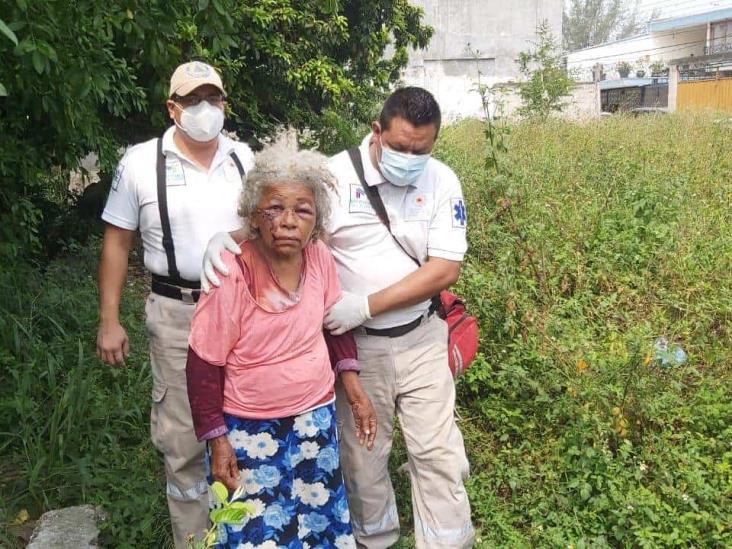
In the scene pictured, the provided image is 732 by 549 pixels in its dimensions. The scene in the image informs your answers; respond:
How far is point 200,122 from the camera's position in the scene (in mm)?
2592

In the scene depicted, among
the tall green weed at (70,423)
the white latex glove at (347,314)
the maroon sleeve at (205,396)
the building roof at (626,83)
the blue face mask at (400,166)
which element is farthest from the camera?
the building roof at (626,83)

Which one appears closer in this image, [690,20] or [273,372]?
[273,372]

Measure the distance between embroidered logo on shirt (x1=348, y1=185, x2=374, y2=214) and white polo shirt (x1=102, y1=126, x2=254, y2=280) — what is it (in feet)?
1.24

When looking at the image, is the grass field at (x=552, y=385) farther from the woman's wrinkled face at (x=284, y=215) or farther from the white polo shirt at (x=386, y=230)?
the woman's wrinkled face at (x=284, y=215)

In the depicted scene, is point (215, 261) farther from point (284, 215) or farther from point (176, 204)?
point (176, 204)

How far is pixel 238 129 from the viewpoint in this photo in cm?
818

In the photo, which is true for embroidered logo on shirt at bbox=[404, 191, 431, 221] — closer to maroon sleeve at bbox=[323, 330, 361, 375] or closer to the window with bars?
maroon sleeve at bbox=[323, 330, 361, 375]

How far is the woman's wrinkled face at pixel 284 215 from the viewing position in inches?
84.5

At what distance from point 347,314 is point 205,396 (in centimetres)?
55

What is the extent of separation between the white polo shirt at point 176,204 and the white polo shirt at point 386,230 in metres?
0.38

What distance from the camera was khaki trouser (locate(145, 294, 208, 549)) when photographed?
2639 mm

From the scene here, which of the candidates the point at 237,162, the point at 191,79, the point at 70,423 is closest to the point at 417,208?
the point at 237,162

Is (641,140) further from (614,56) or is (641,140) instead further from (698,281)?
(614,56)

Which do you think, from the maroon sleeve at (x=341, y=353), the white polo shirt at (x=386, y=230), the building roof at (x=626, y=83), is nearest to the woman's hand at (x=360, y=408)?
the maroon sleeve at (x=341, y=353)
